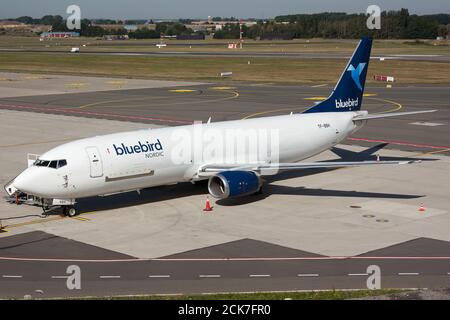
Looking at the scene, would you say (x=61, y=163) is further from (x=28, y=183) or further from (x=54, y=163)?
(x=28, y=183)

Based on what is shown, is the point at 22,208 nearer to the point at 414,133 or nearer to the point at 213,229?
the point at 213,229

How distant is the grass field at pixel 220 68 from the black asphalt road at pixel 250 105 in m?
14.8

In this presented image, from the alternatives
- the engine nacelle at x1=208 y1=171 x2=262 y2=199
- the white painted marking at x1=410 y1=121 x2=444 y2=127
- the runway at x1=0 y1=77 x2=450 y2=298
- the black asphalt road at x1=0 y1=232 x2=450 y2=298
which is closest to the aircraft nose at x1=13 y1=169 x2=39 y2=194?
the runway at x1=0 y1=77 x2=450 y2=298

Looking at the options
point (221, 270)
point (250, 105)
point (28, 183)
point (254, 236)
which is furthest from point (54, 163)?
point (250, 105)

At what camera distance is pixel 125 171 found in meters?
35.7

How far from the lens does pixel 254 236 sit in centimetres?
3203

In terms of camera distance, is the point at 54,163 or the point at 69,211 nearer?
the point at 54,163

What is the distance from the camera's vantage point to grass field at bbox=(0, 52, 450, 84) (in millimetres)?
120125

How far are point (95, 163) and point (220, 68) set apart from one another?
108 meters

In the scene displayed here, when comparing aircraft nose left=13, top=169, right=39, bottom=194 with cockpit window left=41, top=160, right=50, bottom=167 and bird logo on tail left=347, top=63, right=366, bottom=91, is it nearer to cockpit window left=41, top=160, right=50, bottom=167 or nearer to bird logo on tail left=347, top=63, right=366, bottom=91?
cockpit window left=41, top=160, right=50, bottom=167

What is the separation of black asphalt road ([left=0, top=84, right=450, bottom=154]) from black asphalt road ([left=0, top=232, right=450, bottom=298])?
2731cm

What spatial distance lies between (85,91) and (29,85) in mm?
13929

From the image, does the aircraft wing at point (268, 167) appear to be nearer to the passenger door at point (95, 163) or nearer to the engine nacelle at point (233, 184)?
the engine nacelle at point (233, 184)

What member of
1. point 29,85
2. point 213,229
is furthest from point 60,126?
point 29,85
